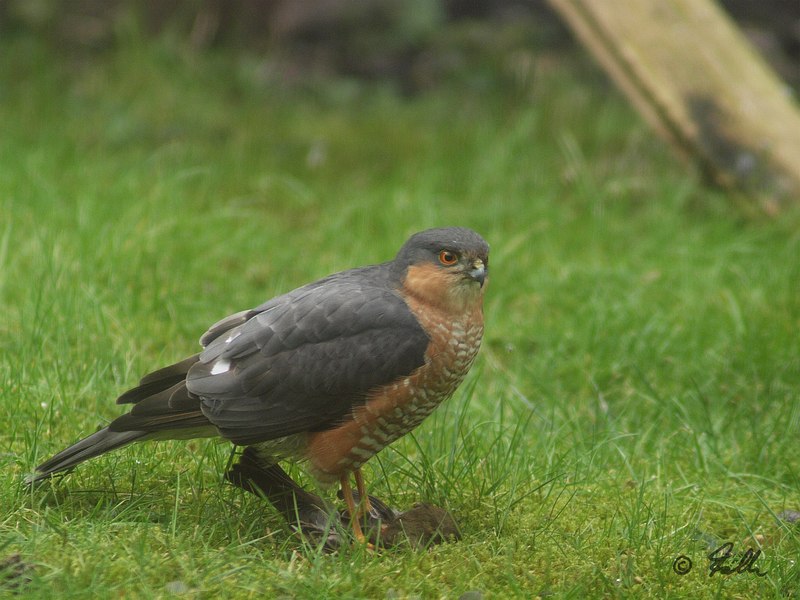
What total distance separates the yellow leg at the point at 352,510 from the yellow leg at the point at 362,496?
3 centimetres

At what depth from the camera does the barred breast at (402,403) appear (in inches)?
131

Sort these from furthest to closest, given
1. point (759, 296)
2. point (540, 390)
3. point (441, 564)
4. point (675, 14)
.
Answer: point (675, 14)
point (759, 296)
point (540, 390)
point (441, 564)

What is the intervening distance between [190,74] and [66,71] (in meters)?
0.98

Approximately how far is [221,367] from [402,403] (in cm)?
63

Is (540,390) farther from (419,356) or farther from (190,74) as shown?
(190,74)

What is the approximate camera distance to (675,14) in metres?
6.33

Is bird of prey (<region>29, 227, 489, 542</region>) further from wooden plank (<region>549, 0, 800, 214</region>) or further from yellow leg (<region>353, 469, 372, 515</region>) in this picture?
wooden plank (<region>549, 0, 800, 214</region>)

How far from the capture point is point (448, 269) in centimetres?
350

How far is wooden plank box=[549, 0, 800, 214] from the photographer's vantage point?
6199mm

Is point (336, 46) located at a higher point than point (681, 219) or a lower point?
higher

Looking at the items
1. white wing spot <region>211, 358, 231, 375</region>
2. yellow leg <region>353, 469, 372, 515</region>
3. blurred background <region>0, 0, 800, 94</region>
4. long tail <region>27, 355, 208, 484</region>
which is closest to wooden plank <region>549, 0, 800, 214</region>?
blurred background <region>0, 0, 800, 94</region>

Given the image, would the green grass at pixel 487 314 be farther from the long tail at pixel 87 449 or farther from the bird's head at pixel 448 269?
the bird's head at pixel 448 269

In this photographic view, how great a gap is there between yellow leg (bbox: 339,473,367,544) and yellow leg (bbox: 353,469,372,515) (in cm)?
3

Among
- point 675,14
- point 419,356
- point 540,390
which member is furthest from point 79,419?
point 675,14
